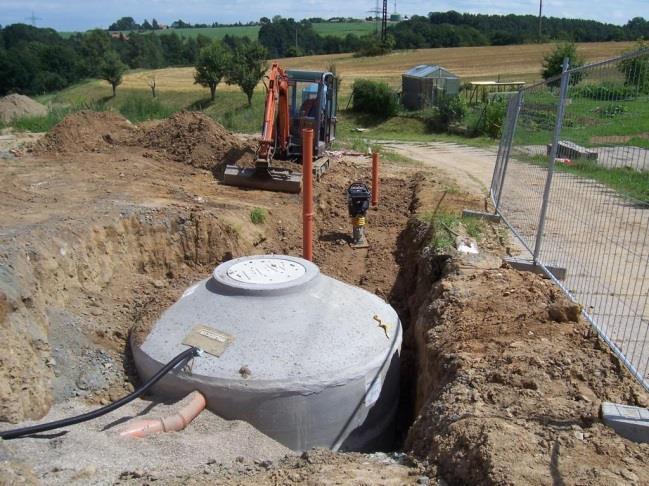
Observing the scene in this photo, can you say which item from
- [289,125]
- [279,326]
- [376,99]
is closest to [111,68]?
[376,99]

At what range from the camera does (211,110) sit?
154 feet

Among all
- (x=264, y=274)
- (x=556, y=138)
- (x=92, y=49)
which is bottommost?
(x=264, y=274)

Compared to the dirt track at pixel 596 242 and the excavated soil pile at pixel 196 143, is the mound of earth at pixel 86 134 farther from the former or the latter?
the dirt track at pixel 596 242

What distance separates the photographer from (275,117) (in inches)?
581

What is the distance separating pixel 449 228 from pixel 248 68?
37261 millimetres

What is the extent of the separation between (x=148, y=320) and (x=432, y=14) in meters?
136

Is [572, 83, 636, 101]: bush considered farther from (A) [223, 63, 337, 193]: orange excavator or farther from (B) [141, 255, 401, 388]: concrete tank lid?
(A) [223, 63, 337, 193]: orange excavator

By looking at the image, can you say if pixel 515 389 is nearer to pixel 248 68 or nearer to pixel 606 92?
pixel 606 92

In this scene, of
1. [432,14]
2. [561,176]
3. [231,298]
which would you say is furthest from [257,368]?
[432,14]

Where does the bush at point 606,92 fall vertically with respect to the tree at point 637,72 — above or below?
below

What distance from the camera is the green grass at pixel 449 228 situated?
9055 millimetres

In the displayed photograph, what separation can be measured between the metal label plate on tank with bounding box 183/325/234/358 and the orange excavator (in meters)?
7.09

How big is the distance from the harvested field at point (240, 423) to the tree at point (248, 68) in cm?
3289

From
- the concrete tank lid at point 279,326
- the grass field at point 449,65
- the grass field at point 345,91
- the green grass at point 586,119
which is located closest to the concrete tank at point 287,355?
the concrete tank lid at point 279,326
